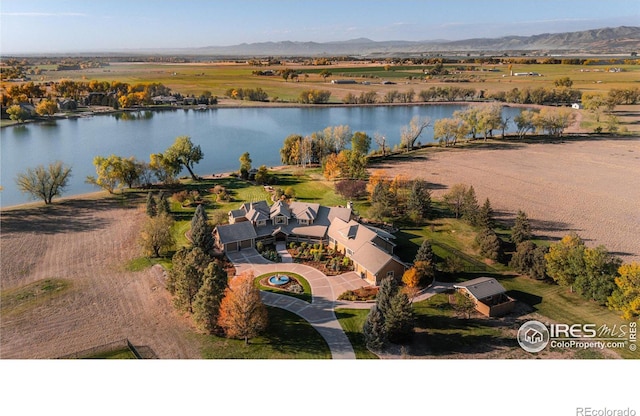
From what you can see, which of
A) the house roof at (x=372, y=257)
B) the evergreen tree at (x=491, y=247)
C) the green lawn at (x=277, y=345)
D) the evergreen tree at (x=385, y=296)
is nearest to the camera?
the green lawn at (x=277, y=345)

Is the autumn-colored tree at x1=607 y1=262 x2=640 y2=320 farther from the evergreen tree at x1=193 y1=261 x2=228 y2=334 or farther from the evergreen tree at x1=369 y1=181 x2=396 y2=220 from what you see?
the evergreen tree at x1=193 y1=261 x2=228 y2=334

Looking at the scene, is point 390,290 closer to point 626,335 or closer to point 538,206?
point 626,335

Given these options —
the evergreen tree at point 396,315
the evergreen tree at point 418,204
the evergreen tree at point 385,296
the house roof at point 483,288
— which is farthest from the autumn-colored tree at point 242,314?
the evergreen tree at point 418,204

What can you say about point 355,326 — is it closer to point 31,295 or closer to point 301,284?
point 301,284

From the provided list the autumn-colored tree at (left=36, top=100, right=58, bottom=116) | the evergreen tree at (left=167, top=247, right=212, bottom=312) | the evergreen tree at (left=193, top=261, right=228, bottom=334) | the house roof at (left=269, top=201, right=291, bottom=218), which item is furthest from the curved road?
the autumn-colored tree at (left=36, top=100, right=58, bottom=116)

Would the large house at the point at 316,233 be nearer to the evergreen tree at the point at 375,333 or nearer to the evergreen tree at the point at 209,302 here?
the evergreen tree at the point at 375,333

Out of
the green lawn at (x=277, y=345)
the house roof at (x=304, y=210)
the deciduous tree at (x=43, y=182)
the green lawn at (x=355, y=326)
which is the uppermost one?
the deciduous tree at (x=43, y=182)
